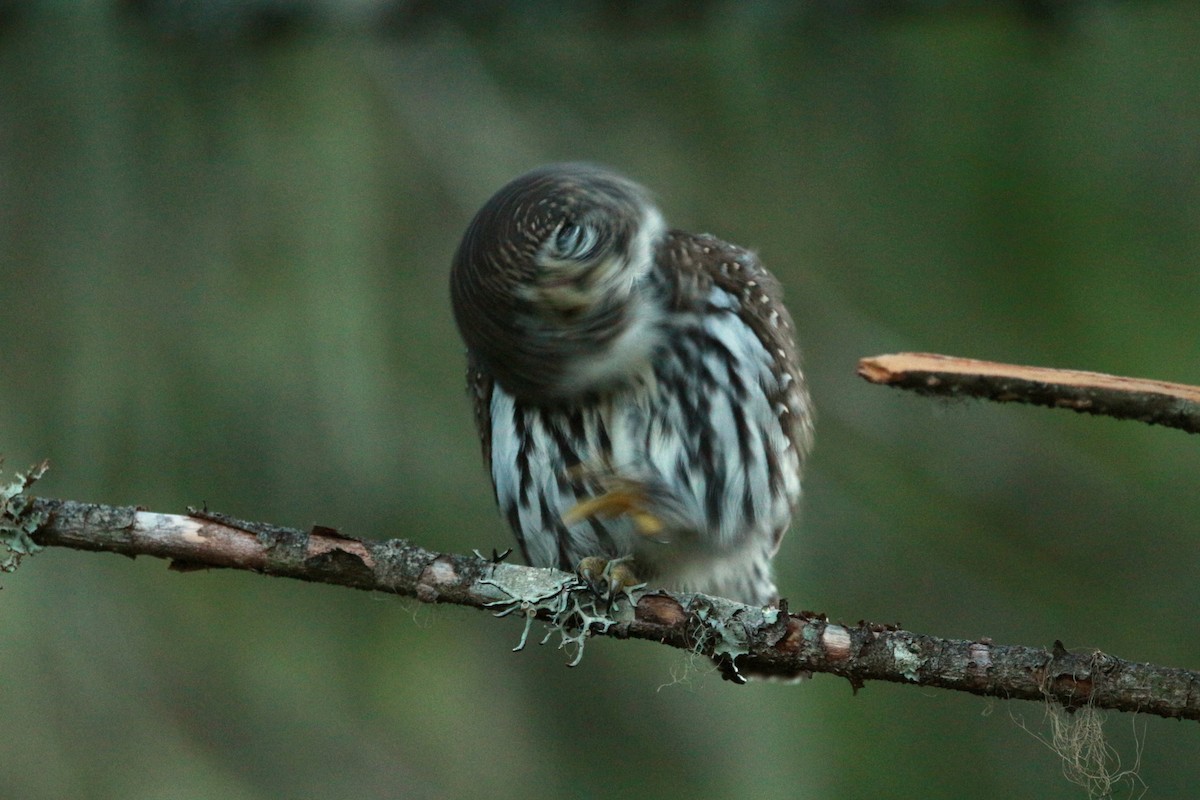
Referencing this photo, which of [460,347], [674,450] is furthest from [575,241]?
[460,347]

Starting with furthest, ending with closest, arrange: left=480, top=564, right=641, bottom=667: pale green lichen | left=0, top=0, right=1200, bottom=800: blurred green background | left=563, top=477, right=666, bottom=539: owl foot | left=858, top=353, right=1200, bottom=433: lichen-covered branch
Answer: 1. left=0, top=0, right=1200, bottom=800: blurred green background
2. left=563, top=477, right=666, bottom=539: owl foot
3. left=480, top=564, right=641, bottom=667: pale green lichen
4. left=858, top=353, right=1200, bottom=433: lichen-covered branch

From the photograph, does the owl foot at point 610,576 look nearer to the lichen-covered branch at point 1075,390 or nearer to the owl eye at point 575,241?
the owl eye at point 575,241

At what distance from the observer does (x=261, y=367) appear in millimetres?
3445

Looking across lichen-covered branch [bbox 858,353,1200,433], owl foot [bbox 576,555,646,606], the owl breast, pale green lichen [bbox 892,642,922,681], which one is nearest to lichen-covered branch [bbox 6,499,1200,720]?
pale green lichen [bbox 892,642,922,681]

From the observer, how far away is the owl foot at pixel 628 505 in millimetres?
2723

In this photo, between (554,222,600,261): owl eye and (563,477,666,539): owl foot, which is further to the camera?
(563,477,666,539): owl foot

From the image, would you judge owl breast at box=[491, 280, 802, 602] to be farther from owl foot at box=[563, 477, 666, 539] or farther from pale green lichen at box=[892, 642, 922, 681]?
pale green lichen at box=[892, 642, 922, 681]

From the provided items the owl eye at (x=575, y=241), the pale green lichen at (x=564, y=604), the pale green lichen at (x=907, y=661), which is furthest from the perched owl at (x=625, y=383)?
the pale green lichen at (x=907, y=661)

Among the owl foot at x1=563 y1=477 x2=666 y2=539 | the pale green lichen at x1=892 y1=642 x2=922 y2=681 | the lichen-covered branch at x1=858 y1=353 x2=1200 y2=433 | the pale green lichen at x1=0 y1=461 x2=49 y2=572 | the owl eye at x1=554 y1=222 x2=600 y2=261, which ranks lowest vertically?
the pale green lichen at x1=892 y1=642 x2=922 y2=681

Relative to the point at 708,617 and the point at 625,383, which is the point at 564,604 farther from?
the point at 625,383

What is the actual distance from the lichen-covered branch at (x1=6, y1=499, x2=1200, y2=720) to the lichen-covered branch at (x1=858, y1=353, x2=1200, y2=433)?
0.42 meters

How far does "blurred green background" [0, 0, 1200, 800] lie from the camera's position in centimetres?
328

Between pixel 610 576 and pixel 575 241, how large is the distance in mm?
697

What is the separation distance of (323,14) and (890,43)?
1719mm
